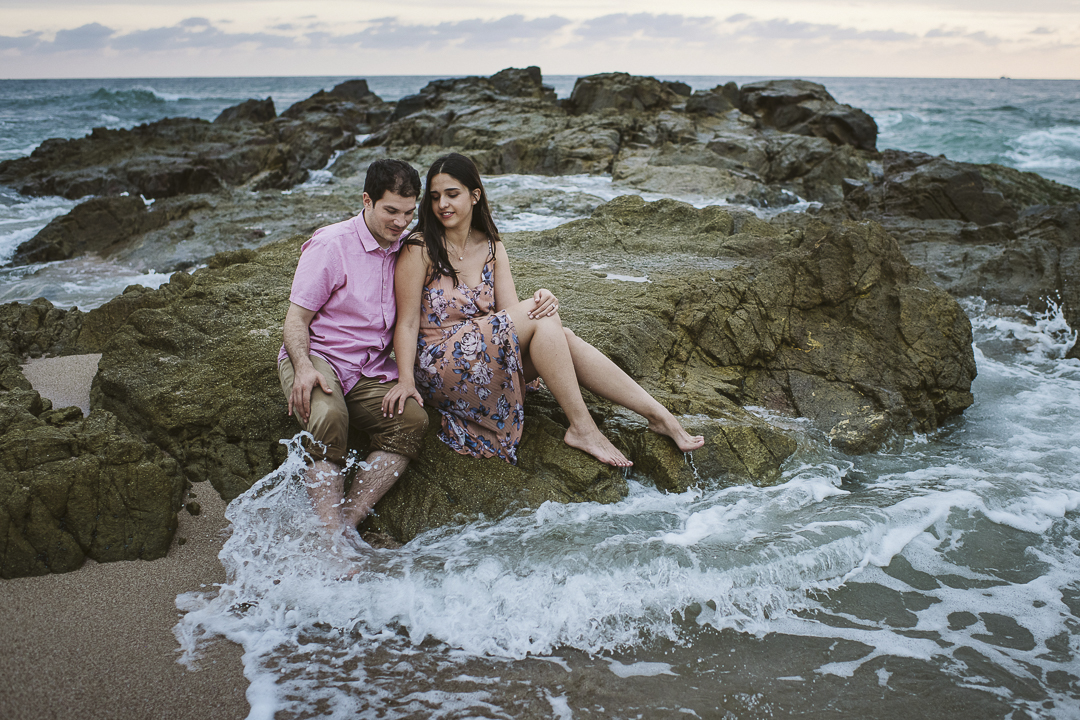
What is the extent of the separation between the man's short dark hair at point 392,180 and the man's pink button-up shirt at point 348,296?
211 millimetres

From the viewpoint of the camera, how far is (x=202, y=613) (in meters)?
2.93

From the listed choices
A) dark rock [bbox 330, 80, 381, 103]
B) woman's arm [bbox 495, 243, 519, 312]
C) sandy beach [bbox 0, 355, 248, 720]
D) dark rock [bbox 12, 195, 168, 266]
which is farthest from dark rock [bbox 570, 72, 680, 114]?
sandy beach [bbox 0, 355, 248, 720]

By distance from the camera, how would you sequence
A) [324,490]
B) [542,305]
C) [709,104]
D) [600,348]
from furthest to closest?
[709,104]
[600,348]
[542,305]
[324,490]

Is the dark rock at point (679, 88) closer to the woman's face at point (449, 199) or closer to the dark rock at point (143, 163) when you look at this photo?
the dark rock at point (143, 163)

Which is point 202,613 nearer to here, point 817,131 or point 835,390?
point 835,390

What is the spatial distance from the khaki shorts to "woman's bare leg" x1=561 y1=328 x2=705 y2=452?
0.90m

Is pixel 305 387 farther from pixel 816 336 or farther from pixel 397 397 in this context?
pixel 816 336

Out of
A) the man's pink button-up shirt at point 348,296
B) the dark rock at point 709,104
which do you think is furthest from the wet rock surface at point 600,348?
the dark rock at point 709,104

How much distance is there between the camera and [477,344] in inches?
139

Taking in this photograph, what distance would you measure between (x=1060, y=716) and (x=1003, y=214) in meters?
10.6

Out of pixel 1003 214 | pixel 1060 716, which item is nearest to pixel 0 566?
pixel 1060 716

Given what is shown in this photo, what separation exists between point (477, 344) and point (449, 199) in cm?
73

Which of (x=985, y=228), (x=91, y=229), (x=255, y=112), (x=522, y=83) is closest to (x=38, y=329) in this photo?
(x=91, y=229)

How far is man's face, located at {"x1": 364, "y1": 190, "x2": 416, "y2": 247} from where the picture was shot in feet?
11.2
